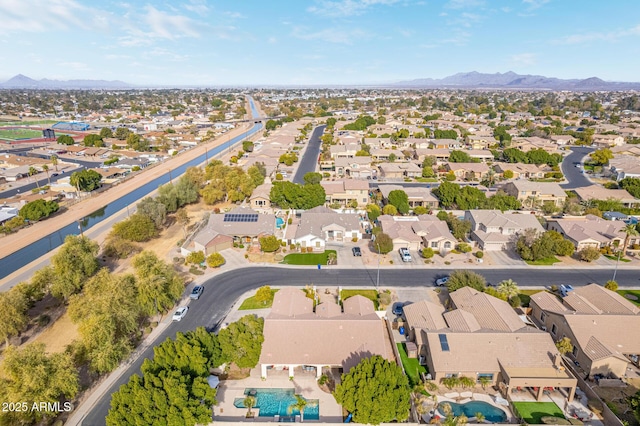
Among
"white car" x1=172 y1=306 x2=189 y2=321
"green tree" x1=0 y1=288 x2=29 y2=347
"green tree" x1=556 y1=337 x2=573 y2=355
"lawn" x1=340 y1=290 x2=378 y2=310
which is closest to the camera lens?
"green tree" x1=556 y1=337 x2=573 y2=355

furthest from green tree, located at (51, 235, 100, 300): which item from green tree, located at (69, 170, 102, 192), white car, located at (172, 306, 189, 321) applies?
green tree, located at (69, 170, 102, 192)

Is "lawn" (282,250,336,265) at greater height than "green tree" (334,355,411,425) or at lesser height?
lesser

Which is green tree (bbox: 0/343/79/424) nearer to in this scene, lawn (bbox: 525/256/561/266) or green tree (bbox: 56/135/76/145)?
lawn (bbox: 525/256/561/266)

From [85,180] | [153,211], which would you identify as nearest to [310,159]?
[85,180]

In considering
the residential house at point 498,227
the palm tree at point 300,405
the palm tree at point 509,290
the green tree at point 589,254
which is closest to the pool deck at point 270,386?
the palm tree at point 300,405

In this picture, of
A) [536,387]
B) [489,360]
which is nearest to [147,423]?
[489,360]

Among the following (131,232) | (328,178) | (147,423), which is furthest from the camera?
(328,178)

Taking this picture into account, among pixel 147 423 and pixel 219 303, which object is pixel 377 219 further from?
pixel 147 423

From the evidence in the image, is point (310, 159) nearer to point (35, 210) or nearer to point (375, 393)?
point (35, 210)
